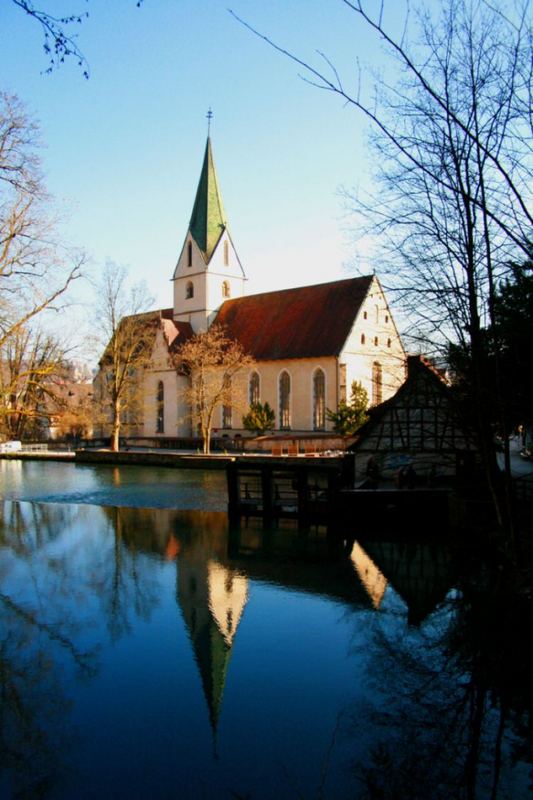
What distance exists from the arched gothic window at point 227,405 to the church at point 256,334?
0.08 metres

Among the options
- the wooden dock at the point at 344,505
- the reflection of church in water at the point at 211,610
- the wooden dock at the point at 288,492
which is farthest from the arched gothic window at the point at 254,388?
the reflection of church in water at the point at 211,610

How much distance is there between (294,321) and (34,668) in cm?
4037

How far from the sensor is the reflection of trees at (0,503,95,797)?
21.7ft

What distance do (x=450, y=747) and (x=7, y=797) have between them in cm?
414

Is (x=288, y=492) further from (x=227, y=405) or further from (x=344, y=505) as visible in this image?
(x=227, y=405)

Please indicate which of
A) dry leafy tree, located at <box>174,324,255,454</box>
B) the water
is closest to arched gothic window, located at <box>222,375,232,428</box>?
dry leafy tree, located at <box>174,324,255,454</box>

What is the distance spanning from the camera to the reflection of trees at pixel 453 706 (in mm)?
6371

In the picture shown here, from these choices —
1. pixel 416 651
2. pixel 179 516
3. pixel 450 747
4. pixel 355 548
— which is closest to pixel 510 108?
pixel 450 747

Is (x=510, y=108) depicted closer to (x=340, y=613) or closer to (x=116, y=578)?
(x=340, y=613)

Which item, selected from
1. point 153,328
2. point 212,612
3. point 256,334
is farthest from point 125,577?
point 153,328

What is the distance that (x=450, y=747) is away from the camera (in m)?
7.03

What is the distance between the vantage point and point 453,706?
26.2 ft

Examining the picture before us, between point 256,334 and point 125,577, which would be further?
point 256,334

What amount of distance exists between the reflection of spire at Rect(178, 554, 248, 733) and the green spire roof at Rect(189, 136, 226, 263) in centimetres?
4271
